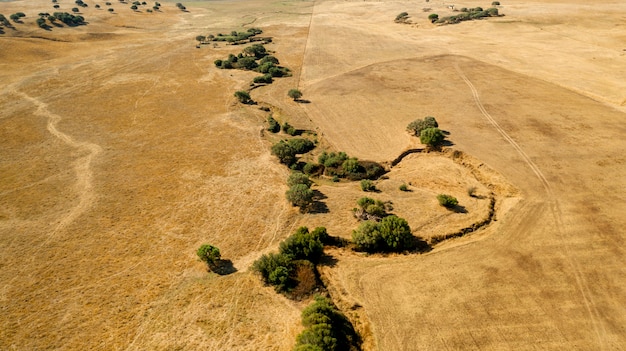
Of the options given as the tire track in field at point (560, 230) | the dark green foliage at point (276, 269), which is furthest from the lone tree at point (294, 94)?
the dark green foliage at point (276, 269)

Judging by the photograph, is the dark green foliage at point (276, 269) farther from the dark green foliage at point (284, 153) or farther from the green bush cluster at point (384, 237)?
the dark green foliage at point (284, 153)

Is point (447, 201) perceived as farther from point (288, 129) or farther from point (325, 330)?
point (288, 129)

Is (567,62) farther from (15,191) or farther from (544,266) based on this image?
(15,191)

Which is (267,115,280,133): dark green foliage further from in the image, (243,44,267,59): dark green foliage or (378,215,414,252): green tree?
(243,44,267,59): dark green foliage

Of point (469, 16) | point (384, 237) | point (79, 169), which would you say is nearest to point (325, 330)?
point (384, 237)

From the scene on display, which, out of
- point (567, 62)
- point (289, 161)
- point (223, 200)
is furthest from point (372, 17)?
point (223, 200)
